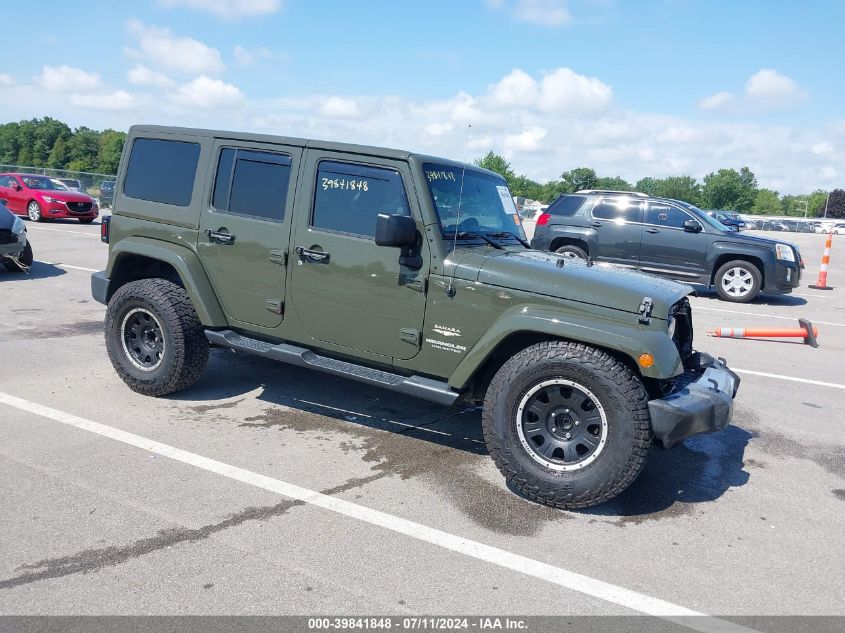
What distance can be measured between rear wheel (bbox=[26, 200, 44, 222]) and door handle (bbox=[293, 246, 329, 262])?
20.2m

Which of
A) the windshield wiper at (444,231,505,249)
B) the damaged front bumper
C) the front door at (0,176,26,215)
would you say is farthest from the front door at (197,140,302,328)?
the front door at (0,176,26,215)

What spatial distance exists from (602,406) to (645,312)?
23.3 inches

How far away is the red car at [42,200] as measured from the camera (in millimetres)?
21641

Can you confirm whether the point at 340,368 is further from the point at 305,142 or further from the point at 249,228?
the point at 305,142

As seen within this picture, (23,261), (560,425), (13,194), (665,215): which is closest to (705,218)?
(665,215)

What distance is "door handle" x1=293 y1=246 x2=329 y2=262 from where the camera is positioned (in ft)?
15.8

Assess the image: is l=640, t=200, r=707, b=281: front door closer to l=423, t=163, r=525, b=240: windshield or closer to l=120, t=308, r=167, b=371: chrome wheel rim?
l=423, t=163, r=525, b=240: windshield

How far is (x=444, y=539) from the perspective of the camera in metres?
3.58

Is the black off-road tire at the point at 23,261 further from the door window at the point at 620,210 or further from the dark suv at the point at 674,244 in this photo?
the door window at the point at 620,210

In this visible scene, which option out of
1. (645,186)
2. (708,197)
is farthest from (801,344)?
(708,197)

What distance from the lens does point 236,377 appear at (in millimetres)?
6293

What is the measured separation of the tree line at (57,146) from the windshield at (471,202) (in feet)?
335

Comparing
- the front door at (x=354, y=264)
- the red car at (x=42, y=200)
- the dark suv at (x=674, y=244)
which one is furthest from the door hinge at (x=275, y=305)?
the red car at (x=42, y=200)

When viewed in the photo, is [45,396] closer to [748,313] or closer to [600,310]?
[600,310]
